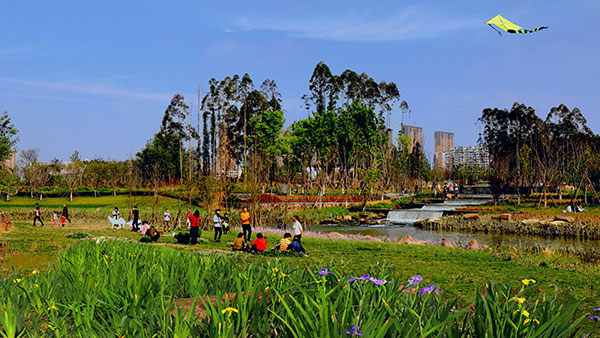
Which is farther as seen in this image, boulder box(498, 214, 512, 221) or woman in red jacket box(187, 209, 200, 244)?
boulder box(498, 214, 512, 221)

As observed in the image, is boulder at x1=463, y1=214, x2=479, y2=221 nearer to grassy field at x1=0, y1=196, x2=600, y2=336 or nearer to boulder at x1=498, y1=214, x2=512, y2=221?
boulder at x1=498, y1=214, x2=512, y2=221

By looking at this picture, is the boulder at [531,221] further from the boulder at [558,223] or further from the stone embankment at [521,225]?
the boulder at [558,223]

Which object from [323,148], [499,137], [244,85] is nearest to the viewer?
[323,148]

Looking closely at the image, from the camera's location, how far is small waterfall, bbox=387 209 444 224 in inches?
1427

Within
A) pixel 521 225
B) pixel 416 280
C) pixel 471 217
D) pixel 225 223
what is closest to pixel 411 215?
pixel 471 217

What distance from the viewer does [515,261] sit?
13609 mm

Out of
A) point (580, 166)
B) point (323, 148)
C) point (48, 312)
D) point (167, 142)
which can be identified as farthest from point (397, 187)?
point (48, 312)

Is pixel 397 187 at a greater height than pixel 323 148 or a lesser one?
lesser

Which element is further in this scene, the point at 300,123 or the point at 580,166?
the point at 300,123

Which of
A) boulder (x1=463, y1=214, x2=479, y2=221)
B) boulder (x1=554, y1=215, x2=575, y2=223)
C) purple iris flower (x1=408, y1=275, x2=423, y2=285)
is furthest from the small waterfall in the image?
purple iris flower (x1=408, y1=275, x2=423, y2=285)

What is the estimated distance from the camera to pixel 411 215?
3712cm

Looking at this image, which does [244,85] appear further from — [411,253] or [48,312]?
[48,312]

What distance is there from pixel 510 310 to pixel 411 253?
12305mm

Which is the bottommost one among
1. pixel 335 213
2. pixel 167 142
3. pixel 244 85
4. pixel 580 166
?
pixel 335 213
